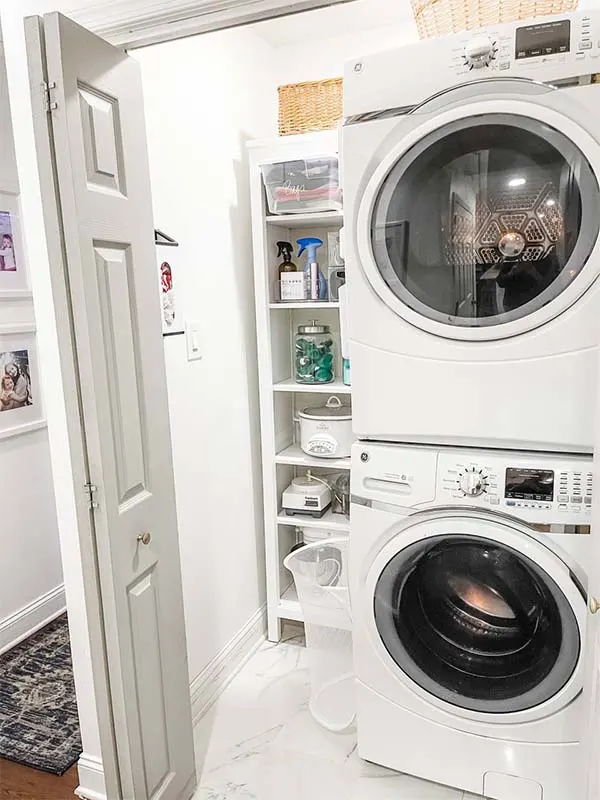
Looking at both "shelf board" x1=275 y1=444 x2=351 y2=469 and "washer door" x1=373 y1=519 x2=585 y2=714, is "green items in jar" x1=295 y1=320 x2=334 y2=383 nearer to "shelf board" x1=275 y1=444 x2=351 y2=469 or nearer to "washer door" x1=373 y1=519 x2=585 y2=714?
"shelf board" x1=275 y1=444 x2=351 y2=469

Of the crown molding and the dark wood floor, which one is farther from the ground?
the crown molding

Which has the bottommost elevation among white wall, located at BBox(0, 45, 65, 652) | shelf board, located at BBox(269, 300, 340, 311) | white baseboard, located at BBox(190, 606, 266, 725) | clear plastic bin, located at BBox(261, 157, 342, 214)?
white baseboard, located at BBox(190, 606, 266, 725)

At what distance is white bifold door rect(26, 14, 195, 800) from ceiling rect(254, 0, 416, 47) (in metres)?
1.13

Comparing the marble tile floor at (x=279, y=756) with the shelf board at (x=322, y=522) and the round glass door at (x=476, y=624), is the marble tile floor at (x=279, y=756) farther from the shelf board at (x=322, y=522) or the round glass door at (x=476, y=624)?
the shelf board at (x=322, y=522)

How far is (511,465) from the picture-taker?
1553mm

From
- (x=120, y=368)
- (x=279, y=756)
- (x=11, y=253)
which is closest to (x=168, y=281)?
(x=120, y=368)

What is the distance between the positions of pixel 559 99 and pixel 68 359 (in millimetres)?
1213

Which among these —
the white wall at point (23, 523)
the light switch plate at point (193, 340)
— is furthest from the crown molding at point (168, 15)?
the white wall at point (23, 523)

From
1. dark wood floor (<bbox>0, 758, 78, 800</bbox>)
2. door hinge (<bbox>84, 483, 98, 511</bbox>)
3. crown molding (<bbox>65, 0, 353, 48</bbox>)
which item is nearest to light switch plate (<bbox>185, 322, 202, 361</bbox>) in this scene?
door hinge (<bbox>84, 483, 98, 511</bbox>)

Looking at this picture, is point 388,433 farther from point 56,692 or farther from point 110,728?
point 56,692

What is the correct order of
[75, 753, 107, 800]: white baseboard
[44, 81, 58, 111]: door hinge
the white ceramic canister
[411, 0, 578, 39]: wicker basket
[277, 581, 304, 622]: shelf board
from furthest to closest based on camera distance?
[277, 581, 304, 622]: shelf board < the white ceramic canister < [75, 753, 107, 800]: white baseboard < [411, 0, 578, 39]: wicker basket < [44, 81, 58, 111]: door hinge

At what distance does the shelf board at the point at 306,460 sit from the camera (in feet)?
7.85

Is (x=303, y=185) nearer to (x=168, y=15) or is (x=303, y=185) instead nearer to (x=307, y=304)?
(x=307, y=304)

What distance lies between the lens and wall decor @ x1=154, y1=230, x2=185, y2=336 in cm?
188
